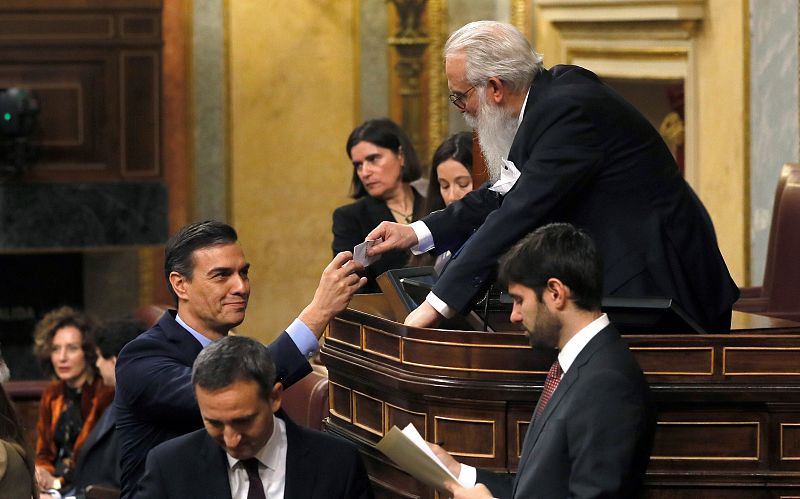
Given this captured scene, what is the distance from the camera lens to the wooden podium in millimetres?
3660

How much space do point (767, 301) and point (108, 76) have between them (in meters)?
4.69

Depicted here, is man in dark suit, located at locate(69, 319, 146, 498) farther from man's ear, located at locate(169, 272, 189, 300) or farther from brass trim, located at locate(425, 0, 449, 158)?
brass trim, located at locate(425, 0, 449, 158)

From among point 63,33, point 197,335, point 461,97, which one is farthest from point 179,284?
point 63,33

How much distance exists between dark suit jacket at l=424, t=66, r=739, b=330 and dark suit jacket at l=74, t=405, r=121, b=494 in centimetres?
217

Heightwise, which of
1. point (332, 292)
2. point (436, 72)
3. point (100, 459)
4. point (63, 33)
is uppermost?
point (63, 33)

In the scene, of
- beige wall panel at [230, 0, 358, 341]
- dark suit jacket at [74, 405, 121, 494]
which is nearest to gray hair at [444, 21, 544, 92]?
dark suit jacket at [74, 405, 121, 494]

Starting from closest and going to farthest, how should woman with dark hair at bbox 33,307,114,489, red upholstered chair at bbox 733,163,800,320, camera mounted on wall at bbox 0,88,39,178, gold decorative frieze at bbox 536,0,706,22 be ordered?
red upholstered chair at bbox 733,163,800,320
woman with dark hair at bbox 33,307,114,489
gold decorative frieze at bbox 536,0,706,22
camera mounted on wall at bbox 0,88,39,178

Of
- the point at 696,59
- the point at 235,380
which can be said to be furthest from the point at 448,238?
the point at 696,59

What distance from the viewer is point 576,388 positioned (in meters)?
3.06

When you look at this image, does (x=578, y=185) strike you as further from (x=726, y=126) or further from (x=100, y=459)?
(x=726, y=126)

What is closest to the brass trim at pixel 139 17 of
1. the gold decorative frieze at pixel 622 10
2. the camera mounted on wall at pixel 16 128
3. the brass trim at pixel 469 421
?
the camera mounted on wall at pixel 16 128

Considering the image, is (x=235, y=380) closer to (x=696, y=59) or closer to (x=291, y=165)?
(x=696, y=59)

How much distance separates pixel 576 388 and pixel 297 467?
0.67 meters

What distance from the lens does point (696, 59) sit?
8.59m
